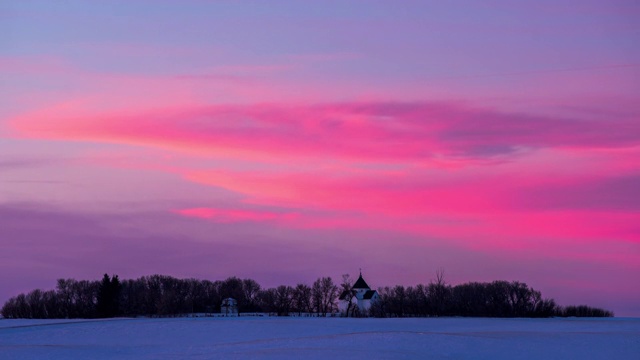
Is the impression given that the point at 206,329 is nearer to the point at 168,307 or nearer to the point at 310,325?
the point at 310,325

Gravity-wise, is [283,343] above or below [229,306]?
below

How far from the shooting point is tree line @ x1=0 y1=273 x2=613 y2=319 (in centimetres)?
10688

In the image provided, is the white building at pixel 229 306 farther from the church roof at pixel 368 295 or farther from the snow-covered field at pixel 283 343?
the snow-covered field at pixel 283 343

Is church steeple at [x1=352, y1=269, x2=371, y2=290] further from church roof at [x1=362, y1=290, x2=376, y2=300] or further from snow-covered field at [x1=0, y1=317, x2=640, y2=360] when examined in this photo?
snow-covered field at [x1=0, y1=317, x2=640, y2=360]

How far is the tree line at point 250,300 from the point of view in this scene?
107 m

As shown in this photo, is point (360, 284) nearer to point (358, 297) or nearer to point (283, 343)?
point (358, 297)

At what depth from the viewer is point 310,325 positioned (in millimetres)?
64875

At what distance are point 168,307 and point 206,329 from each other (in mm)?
64151

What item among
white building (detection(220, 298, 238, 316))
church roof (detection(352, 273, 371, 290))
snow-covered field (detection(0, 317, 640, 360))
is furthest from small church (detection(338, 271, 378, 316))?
snow-covered field (detection(0, 317, 640, 360))

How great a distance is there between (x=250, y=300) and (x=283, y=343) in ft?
307

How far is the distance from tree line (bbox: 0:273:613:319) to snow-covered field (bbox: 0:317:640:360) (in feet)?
149

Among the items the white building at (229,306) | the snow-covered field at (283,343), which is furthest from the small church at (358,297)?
the snow-covered field at (283,343)

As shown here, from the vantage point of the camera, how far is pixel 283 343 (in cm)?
4581

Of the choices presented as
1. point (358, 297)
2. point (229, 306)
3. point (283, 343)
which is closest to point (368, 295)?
point (358, 297)
